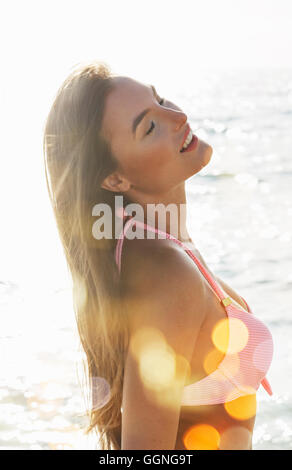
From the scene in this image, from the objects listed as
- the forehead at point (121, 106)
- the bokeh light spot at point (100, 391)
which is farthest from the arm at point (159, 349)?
the forehead at point (121, 106)

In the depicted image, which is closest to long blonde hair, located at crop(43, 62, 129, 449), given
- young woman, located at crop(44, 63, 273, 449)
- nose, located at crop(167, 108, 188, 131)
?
young woman, located at crop(44, 63, 273, 449)

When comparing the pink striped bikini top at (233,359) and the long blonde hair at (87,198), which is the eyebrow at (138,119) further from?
the pink striped bikini top at (233,359)

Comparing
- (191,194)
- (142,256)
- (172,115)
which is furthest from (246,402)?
(191,194)

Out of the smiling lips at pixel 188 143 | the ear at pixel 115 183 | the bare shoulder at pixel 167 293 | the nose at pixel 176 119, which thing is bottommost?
the bare shoulder at pixel 167 293

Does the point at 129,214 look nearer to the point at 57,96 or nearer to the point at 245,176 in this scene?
the point at 57,96

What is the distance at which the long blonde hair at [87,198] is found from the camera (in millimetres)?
2135

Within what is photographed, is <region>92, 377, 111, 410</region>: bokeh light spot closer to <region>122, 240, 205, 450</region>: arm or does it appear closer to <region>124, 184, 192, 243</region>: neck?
<region>122, 240, 205, 450</region>: arm

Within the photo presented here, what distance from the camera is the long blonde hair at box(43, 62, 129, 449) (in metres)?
2.13

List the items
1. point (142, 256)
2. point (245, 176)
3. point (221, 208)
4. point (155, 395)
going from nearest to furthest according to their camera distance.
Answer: point (155, 395) < point (142, 256) < point (221, 208) < point (245, 176)

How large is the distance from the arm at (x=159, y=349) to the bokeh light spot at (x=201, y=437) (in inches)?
10.4

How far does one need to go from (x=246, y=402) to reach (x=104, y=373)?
51 centimetres

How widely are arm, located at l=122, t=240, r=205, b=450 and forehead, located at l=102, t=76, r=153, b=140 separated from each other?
21.1 inches

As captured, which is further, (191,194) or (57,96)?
(191,194)

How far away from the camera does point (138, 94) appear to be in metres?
2.23
